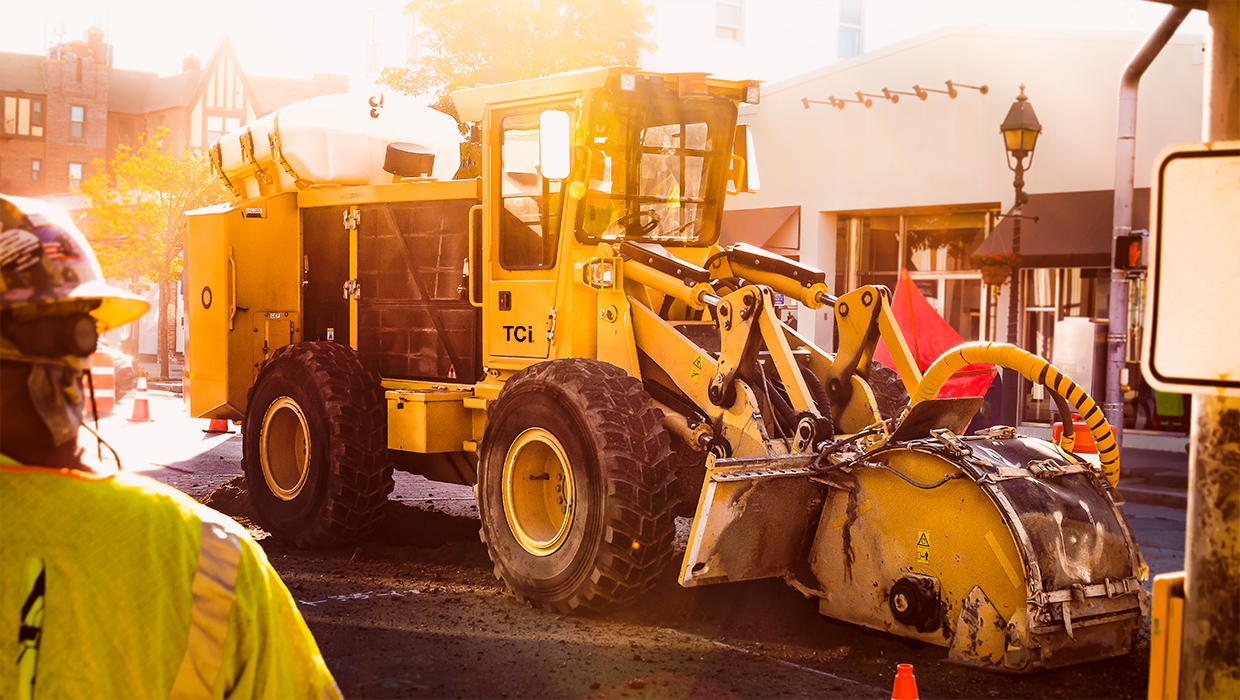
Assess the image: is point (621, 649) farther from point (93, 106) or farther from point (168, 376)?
point (93, 106)

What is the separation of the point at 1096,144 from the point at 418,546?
13379mm

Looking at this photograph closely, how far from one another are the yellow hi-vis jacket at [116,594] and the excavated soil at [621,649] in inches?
145

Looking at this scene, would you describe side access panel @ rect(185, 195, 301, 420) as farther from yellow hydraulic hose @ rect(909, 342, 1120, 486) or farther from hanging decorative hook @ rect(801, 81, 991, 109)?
hanging decorative hook @ rect(801, 81, 991, 109)

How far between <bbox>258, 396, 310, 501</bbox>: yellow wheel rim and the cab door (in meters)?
1.85

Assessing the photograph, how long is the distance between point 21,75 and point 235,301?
2485 inches

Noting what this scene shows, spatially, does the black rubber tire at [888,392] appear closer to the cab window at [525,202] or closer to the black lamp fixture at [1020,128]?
the cab window at [525,202]

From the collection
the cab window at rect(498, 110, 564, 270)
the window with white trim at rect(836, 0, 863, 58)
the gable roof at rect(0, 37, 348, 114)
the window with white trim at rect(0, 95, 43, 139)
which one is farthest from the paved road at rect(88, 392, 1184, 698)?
the window with white trim at rect(0, 95, 43, 139)

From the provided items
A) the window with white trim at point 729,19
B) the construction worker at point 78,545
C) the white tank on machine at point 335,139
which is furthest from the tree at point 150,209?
the construction worker at point 78,545

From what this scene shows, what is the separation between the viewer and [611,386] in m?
6.76

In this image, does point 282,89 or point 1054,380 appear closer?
point 1054,380

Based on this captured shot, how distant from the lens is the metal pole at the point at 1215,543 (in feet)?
8.79

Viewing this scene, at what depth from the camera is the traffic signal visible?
40.8ft

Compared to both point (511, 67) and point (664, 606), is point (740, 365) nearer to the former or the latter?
point (664, 606)

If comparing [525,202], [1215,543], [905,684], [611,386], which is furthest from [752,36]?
[1215,543]
